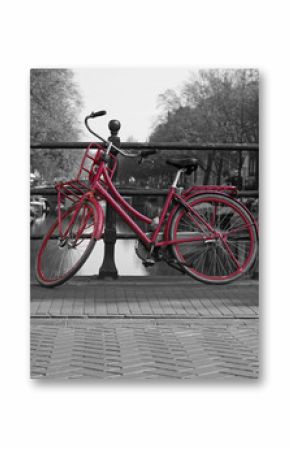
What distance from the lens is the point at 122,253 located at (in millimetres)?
7605

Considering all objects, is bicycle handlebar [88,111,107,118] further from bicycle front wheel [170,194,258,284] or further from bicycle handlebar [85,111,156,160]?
bicycle front wheel [170,194,258,284]

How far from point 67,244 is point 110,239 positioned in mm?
256

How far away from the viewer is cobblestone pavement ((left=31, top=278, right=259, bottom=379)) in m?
7.27

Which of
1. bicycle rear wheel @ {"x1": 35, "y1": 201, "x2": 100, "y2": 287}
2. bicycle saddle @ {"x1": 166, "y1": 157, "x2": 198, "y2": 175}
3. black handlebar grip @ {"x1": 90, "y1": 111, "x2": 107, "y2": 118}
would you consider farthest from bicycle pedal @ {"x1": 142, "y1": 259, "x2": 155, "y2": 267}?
black handlebar grip @ {"x1": 90, "y1": 111, "x2": 107, "y2": 118}

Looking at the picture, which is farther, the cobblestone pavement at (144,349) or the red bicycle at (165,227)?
the red bicycle at (165,227)

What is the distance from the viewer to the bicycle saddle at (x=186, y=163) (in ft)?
25.0

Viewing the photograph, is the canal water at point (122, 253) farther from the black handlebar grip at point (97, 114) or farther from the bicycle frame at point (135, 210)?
the black handlebar grip at point (97, 114)

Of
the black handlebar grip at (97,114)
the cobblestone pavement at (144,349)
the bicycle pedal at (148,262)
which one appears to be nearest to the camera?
the cobblestone pavement at (144,349)

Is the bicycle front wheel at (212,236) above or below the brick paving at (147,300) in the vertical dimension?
above

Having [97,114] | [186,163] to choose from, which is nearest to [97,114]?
[97,114]

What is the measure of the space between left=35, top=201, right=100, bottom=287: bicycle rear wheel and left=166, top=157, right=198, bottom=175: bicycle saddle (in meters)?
0.55

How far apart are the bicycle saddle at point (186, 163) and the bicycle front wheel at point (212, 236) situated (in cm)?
17

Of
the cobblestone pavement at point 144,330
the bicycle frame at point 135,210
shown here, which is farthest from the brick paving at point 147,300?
the bicycle frame at point 135,210

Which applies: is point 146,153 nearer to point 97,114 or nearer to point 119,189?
point 119,189
